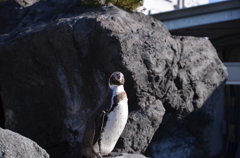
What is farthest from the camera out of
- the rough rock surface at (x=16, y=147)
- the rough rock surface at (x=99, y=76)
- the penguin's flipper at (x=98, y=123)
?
the rough rock surface at (x=99, y=76)

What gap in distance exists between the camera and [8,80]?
5.52m

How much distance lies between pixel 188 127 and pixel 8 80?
306 centimetres

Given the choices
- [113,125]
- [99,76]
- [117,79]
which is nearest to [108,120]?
[113,125]

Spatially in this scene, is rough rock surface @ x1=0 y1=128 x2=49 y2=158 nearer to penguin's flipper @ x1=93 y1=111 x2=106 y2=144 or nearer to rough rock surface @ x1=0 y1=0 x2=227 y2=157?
penguin's flipper @ x1=93 y1=111 x2=106 y2=144

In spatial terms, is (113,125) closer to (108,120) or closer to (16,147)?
(108,120)

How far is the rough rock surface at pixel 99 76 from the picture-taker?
477cm

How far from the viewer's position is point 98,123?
144 inches

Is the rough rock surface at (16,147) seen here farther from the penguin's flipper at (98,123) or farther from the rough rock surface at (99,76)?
the rough rock surface at (99,76)

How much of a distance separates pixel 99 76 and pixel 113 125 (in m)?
1.38

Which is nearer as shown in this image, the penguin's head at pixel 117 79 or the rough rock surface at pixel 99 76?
the penguin's head at pixel 117 79

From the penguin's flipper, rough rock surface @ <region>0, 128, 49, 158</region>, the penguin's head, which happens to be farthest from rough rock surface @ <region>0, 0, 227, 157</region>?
rough rock surface @ <region>0, 128, 49, 158</region>

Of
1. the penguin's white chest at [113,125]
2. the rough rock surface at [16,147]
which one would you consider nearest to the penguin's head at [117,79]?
the penguin's white chest at [113,125]

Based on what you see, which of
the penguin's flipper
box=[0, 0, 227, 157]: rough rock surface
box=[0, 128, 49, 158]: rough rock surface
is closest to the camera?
box=[0, 128, 49, 158]: rough rock surface

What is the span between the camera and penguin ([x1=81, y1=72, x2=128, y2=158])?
3650mm
